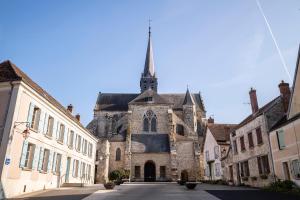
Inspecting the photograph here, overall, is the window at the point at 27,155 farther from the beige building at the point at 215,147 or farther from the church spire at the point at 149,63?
the church spire at the point at 149,63

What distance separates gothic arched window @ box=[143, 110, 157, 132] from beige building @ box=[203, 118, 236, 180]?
9924mm

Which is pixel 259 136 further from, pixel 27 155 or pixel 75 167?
pixel 27 155

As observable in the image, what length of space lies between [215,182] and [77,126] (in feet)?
49.8

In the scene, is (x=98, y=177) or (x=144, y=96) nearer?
(x=98, y=177)

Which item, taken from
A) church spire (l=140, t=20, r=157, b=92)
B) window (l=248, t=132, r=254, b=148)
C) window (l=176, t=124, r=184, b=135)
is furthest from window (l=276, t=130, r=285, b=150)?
church spire (l=140, t=20, r=157, b=92)

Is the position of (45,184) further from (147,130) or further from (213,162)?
(147,130)

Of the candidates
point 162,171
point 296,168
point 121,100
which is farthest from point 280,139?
point 121,100

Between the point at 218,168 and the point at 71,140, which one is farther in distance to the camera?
the point at 218,168

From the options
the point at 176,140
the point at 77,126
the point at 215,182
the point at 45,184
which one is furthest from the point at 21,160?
the point at 176,140

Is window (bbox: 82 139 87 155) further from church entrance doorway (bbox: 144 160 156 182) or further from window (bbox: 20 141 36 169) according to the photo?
church entrance doorway (bbox: 144 160 156 182)

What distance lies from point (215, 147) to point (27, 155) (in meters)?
19.7

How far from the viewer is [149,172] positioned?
113 feet

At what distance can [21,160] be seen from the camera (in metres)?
13.6

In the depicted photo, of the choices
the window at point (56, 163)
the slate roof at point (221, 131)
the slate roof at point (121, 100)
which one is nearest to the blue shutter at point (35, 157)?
the window at point (56, 163)
